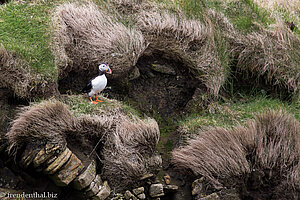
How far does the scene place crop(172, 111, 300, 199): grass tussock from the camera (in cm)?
543

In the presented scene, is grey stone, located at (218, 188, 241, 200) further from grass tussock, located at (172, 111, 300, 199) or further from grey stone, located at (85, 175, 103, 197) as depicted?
grey stone, located at (85, 175, 103, 197)

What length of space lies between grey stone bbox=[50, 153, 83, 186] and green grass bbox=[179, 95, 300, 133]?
7.97ft

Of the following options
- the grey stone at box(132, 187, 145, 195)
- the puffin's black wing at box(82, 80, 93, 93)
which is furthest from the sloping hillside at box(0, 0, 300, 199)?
the puffin's black wing at box(82, 80, 93, 93)

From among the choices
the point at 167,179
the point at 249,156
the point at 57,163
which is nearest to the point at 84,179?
the point at 57,163

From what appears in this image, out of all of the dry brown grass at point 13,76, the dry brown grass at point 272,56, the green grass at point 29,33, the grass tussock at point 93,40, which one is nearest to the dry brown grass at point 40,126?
the dry brown grass at point 13,76

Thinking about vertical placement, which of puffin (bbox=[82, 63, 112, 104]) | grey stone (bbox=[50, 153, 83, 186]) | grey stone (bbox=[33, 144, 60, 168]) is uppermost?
puffin (bbox=[82, 63, 112, 104])

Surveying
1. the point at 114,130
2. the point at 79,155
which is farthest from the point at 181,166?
the point at 79,155

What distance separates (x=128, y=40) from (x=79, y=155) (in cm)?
297

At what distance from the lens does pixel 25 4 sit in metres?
7.05

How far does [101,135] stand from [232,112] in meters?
3.01

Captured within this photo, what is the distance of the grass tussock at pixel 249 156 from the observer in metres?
5.43

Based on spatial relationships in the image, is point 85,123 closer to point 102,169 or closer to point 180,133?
point 102,169

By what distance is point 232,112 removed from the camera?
6.74 m

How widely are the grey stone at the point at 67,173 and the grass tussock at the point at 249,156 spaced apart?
73.9 inches
